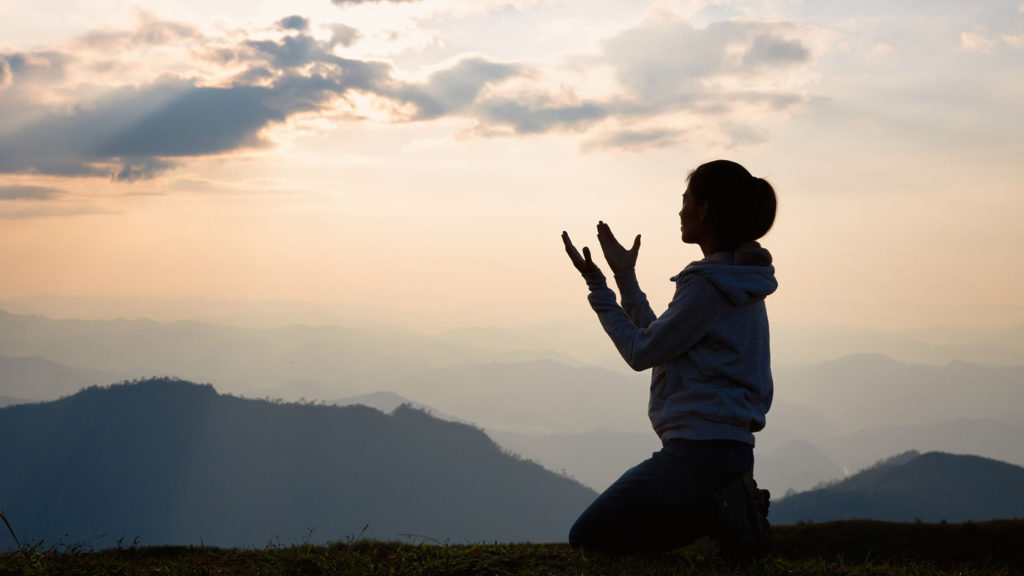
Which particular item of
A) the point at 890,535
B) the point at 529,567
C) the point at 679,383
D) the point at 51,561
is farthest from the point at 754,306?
the point at 890,535

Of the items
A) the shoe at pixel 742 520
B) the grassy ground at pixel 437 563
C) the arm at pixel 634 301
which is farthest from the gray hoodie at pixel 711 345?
the grassy ground at pixel 437 563

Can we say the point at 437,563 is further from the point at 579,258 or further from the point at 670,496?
the point at 579,258

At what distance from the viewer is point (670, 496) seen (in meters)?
6.98

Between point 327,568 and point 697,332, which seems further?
point 327,568

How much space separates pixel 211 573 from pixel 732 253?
6.03 meters

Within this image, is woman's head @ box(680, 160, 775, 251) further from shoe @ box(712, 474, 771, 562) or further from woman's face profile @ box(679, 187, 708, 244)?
shoe @ box(712, 474, 771, 562)

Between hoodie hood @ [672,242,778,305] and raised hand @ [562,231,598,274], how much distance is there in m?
0.73

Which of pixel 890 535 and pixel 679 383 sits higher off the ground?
pixel 679 383

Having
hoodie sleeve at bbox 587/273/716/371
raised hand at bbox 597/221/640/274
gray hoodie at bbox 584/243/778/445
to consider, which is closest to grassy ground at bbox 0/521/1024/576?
gray hoodie at bbox 584/243/778/445

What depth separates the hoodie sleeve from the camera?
6.73 m

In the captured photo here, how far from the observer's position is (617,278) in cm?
748

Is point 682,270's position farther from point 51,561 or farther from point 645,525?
point 51,561

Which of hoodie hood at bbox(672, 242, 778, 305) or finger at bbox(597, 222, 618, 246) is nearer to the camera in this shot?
hoodie hood at bbox(672, 242, 778, 305)

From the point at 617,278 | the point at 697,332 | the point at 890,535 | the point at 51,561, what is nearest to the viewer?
the point at 697,332
